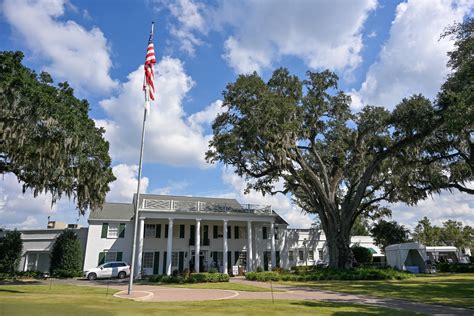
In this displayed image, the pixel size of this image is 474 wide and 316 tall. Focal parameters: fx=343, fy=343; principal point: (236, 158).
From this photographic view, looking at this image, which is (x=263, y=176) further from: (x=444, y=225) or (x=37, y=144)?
(x=444, y=225)

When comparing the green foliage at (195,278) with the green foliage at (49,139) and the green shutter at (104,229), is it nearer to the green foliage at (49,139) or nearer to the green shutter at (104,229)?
the green foliage at (49,139)

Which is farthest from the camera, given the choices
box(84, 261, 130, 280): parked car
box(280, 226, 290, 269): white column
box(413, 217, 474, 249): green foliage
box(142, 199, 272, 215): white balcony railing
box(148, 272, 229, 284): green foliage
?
box(413, 217, 474, 249): green foliage

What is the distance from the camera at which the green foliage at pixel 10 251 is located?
25828 millimetres

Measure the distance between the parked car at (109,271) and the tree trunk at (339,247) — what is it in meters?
16.3

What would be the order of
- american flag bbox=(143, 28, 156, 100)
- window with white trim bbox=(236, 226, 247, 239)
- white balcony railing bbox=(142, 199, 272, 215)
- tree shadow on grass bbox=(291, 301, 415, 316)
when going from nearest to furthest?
tree shadow on grass bbox=(291, 301, 415, 316) < american flag bbox=(143, 28, 156, 100) < white balcony railing bbox=(142, 199, 272, 215) < window with white trim bbox=(236, 226, 247, 239)

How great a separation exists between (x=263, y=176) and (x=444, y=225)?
43.1 meters

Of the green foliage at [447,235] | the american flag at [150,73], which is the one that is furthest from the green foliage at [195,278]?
the green foliage at [447,235]

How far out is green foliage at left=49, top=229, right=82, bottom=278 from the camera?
2631 centimetres

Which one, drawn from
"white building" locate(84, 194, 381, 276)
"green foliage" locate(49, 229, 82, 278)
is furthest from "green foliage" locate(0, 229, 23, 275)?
"white building" locate(84, 194, 381, 276)

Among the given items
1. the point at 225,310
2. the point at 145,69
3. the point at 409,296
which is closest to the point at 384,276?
the point at 409,296

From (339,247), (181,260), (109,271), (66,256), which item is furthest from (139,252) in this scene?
(339,247)

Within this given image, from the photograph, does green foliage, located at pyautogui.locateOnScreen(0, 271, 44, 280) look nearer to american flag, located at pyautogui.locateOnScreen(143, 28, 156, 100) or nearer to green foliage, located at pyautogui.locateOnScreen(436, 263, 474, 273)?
american flag, located at pyautogui.locateOnScreen(143, 28, 156, 100)

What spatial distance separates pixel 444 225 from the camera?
5697 centimetres

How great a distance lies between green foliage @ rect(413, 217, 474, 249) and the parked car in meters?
48.6
